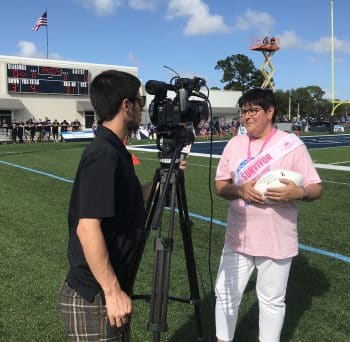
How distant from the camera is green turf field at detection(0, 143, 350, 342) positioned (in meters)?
3.53

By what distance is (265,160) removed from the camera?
110 inches

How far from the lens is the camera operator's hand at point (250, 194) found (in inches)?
104

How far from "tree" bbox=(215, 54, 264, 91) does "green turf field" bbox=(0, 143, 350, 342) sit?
7747 centimetres

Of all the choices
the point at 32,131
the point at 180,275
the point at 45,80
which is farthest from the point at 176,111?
the point at 45,80

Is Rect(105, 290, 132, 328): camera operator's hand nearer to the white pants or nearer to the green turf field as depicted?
the white pants

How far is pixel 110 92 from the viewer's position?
193 centimetres

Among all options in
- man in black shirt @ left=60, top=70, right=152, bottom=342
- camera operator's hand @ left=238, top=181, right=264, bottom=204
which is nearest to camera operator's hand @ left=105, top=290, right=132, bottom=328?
man in black shirt @ left=60, top=70, right=152, bottom=342

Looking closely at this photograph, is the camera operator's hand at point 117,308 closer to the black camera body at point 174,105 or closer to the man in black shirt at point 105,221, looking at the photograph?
the man in black shirt at point 105,221

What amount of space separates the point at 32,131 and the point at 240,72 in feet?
193

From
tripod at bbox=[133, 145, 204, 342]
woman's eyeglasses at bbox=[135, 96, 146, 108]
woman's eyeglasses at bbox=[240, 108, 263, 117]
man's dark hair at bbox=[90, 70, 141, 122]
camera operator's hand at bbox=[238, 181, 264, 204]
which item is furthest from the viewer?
woman's eyeglasses at bbox=[240, 108, 263, 117]

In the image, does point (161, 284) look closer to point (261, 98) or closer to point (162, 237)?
point (162, 237)

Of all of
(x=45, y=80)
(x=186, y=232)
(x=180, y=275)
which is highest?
(x=45, y=80)

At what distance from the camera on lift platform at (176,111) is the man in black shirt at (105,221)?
216mm

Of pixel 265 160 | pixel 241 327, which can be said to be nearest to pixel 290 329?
pixel 241 327
